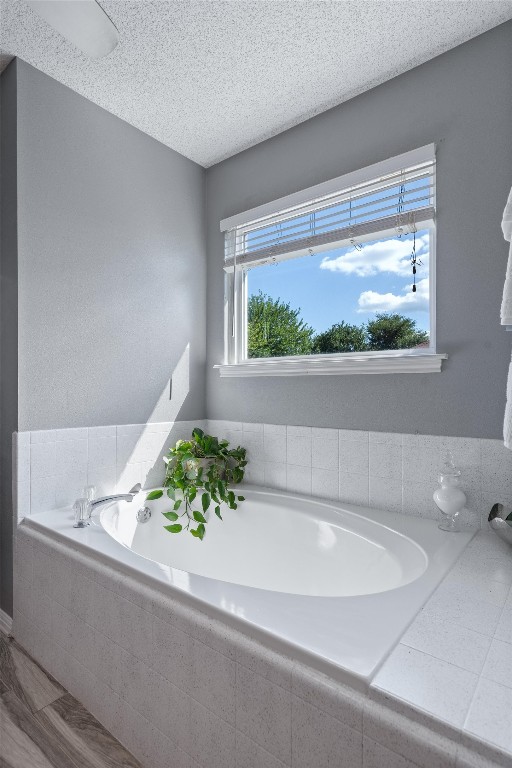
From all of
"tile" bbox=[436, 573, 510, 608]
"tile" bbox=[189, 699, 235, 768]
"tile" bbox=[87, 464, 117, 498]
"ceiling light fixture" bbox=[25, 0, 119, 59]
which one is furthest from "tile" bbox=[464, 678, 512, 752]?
"ceiling light fixture" bbox=[25, 0, 119, 59]

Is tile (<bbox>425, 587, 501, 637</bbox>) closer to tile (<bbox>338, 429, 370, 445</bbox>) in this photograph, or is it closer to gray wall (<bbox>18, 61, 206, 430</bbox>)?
tile (<bbox>338, 429, 370, 445</bbox>)

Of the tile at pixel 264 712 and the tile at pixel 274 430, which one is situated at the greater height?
the tile at pixel 274 430

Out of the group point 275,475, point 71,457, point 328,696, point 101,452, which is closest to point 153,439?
point 101,452

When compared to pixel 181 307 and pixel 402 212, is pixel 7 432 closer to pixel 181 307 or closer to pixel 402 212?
pixel 181 307

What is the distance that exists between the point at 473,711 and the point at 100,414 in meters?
1.76

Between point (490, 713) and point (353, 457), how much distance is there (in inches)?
48.5

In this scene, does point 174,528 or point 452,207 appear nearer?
point 452,207

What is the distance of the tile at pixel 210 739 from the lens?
912 mm

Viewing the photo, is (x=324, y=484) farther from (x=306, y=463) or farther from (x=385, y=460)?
→ (x=385, y=460)

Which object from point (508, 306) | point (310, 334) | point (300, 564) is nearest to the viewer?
point (508, 306)

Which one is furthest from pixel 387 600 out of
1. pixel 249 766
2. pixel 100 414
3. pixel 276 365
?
pixel 100 414

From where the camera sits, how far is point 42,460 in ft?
5.77

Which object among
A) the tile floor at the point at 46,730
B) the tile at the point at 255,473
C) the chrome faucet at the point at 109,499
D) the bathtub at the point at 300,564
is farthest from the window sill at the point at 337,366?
the tile floor at the point at 46,730

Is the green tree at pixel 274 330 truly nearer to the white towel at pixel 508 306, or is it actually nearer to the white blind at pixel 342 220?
the white blind at pixel 342 220
